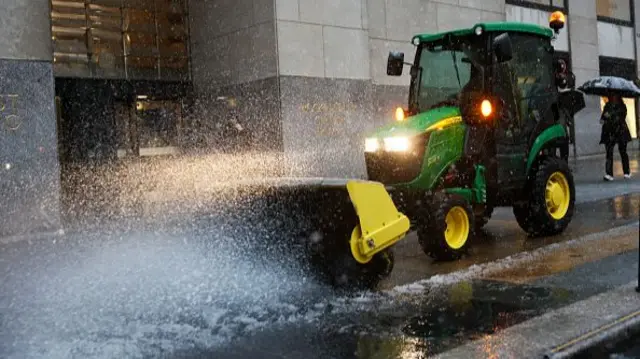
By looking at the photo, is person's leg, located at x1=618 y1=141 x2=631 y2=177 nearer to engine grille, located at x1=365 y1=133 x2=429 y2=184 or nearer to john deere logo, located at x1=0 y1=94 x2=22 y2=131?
engine grille, located at x1=365 y1=133 x2=429 y2=184

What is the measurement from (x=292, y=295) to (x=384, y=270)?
101 cm

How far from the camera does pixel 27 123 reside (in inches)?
416

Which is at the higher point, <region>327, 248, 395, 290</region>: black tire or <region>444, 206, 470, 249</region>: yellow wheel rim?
<region>444, 206, 470, 249</region>: yellow wheel rim

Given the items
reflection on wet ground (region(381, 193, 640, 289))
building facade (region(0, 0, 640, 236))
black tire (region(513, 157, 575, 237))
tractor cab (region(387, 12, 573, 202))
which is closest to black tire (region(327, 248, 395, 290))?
reflection on wet ground (region(381, 193, 640, 289))

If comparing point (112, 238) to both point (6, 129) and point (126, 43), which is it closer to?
point (6, 129)

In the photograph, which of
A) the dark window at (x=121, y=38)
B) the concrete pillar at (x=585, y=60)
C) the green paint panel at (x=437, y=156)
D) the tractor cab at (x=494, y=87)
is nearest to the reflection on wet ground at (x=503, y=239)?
the tractor cab at (x=494, y=87)

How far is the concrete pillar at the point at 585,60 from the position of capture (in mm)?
22141

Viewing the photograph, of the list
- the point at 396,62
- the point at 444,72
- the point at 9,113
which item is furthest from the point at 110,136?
the point at 444,72

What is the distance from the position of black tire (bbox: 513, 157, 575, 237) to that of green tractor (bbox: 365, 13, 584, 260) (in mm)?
13

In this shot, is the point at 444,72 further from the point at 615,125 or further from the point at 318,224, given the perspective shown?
the point at 615,125

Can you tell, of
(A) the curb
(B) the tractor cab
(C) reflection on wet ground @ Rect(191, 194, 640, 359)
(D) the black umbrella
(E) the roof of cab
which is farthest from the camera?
(D) the black umbrella

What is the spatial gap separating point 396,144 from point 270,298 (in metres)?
2.36

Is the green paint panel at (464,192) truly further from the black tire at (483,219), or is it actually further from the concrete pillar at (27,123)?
the concrete pillar at (27,123)

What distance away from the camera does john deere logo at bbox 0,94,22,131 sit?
10336 mm
